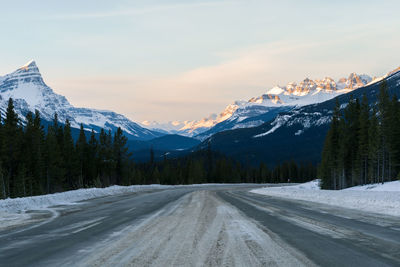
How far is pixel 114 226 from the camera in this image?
11500mm

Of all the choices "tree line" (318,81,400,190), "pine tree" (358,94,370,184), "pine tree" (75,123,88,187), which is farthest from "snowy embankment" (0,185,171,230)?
"pine tree" (75,123,88,187)

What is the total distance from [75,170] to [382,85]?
6568 cm

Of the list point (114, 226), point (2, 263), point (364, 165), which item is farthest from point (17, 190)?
point (364, 165)

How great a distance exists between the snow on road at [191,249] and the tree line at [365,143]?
55671 millimetres

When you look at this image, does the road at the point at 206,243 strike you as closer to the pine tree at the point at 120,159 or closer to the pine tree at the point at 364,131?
the pine tree at the point at 364,131

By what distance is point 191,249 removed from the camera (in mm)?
7527

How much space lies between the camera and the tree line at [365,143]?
60591mm

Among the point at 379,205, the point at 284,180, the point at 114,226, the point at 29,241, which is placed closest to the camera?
the point at 29,241

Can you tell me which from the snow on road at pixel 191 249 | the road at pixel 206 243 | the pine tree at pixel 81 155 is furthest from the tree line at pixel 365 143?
the pine tree at pixel 81 155

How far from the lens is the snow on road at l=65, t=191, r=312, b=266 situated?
21.1 ft

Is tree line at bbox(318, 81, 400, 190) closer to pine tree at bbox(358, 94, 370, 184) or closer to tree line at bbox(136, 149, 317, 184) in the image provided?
pine tree at bbox(358, 94, 370, 184)

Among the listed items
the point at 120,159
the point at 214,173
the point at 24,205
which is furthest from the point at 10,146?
the point at 214,173

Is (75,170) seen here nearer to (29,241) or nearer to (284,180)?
(29,241)

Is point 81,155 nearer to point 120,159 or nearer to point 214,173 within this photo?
point 120,159
